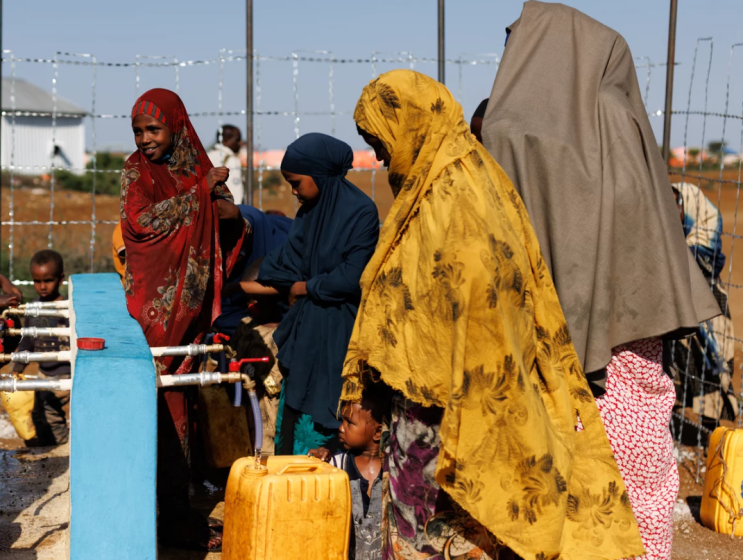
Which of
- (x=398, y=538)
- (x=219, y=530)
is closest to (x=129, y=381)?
(x=398, y=538)

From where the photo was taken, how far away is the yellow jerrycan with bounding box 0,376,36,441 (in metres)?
4.97

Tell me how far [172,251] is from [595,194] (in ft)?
5.54

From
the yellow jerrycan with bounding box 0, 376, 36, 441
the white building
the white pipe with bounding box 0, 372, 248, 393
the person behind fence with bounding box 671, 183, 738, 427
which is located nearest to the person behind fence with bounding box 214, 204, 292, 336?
the yellow jerrycan with bounding box 0, 376, 36, 441

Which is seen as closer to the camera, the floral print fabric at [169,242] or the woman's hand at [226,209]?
the floral print fabric at [169,242]

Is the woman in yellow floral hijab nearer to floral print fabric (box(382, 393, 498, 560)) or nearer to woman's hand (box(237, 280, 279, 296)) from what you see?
floral print fabric (box(382, 393, 498, 560))

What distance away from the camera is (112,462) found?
2.09 metres

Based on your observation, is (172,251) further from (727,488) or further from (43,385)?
(727,488)

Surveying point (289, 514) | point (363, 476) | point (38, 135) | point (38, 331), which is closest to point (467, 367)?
point (289, 514)

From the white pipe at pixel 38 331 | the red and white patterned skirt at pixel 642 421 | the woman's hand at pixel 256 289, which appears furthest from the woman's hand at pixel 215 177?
the red and white patterned skirt at pixel 642 421

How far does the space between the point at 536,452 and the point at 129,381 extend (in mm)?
1000

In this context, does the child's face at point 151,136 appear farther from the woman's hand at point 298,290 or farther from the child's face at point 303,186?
the woman's hand at point 298,290

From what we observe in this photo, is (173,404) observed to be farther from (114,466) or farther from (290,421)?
(114,466)

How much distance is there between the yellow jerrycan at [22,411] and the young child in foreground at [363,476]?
7.94ft

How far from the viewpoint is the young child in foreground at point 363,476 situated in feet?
10.0
